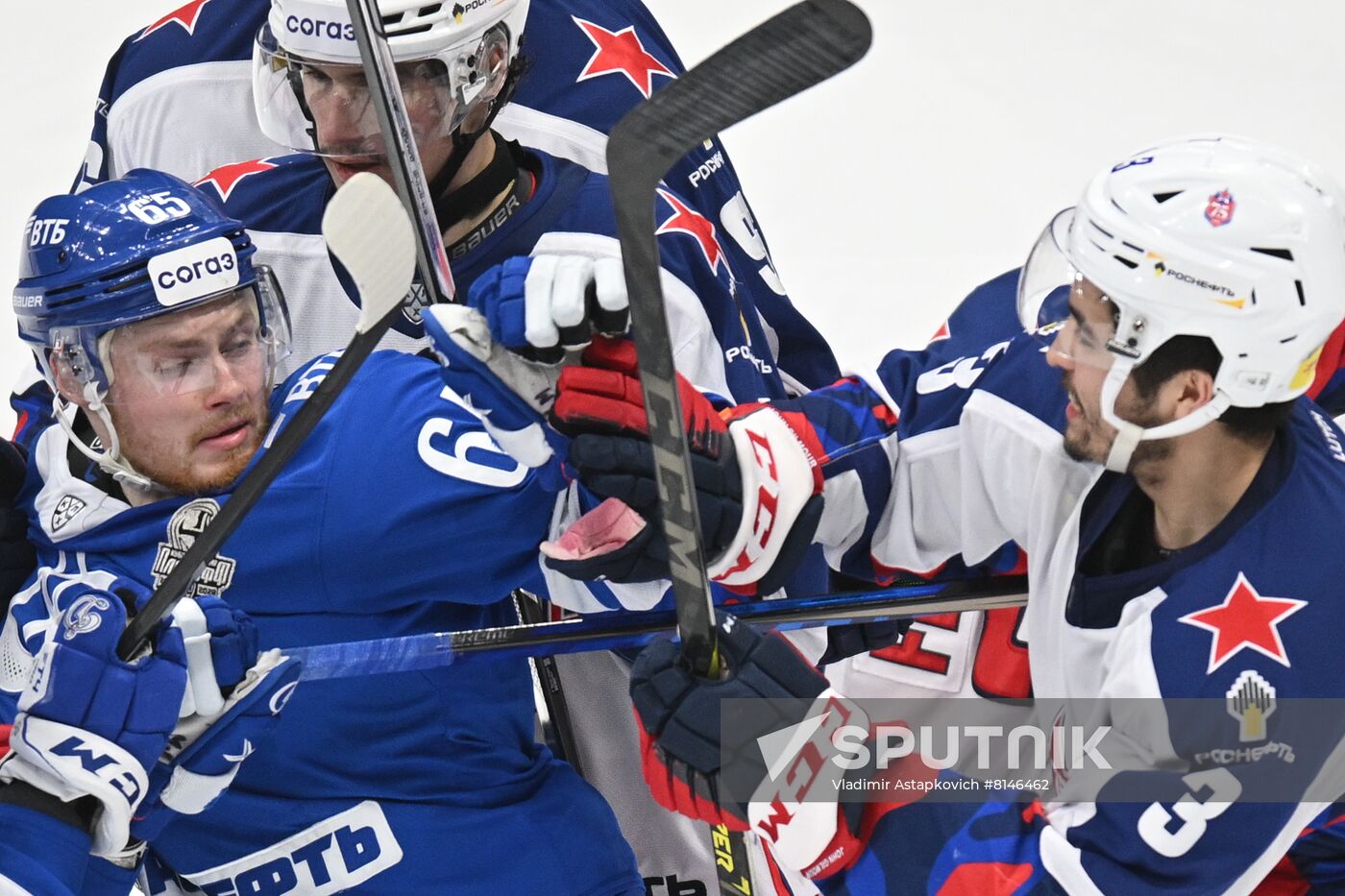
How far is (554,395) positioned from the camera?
7.14ft

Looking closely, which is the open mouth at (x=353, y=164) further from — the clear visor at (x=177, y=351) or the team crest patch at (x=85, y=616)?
the team crest patch at (x=85, y=616)

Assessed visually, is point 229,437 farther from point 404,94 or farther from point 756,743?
point 756,743

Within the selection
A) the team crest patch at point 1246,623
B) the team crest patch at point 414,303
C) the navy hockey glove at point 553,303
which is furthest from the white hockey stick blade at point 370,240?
the team crest patch at point 1246,623

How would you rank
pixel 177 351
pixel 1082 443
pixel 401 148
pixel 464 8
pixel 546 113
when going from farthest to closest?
pixel 546 113 < pixel 464 8 < pixel 401 148 < pixel 177 351 < pixel 1082 443

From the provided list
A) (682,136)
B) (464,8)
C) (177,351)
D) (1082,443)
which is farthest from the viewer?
(464,8)

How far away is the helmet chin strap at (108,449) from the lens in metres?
2.37

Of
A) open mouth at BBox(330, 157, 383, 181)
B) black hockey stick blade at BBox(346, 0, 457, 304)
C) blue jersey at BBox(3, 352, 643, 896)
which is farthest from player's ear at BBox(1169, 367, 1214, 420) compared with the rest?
open mouth at BBox(330, 157, 383, 181)

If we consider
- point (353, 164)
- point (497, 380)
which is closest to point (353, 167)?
point (353, 164)

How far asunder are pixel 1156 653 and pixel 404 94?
50.2 inches

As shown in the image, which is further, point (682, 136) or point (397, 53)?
point (397, 53)

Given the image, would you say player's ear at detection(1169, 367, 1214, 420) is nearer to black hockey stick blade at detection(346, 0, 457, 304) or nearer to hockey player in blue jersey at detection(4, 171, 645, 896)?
hockey player in blue jersey at detection(4, 171, 645, 896)

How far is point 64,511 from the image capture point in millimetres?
2395

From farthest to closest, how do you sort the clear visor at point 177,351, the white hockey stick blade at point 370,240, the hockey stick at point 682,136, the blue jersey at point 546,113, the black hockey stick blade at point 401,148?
the blue jersey at point 546,113 → the black hockey stick blade at point 401,148 → the clear visor at point 177,351 → the white hockey stick blade at point 370,240 → the hockey stick at point 682,136

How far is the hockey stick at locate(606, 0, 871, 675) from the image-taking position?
1.72 m
